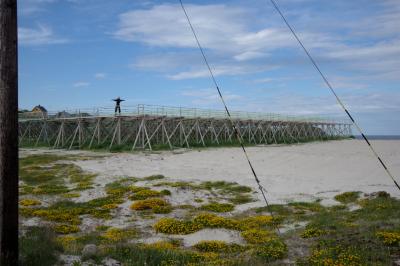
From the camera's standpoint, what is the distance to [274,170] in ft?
119

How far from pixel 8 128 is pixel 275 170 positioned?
29.9m

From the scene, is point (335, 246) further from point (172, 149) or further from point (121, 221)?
point (172, 149)

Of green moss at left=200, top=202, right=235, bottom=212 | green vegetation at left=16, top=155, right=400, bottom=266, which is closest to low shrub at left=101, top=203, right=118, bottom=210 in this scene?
green vegetation at left=16, top=155, right=400, bottom=266

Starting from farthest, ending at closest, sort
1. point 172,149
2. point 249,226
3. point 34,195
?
point 172,149 → point 34,195 → point 249,226

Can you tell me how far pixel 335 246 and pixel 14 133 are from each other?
8780mm

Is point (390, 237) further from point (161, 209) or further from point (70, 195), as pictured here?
point (70, 195)

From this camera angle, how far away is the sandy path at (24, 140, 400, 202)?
2644 cm

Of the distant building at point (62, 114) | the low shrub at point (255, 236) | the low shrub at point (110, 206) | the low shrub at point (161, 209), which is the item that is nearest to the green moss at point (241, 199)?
the low shrub at point (161, 209)

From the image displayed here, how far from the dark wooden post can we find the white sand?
1728cm

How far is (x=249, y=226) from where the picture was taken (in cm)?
1747

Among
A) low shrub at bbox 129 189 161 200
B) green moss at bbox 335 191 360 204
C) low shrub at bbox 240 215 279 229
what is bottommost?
low shrub at bbox 240 215 279 229

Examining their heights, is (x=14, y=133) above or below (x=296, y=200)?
above

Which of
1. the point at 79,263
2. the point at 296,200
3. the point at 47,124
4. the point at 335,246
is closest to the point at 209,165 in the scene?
the point at 296,200

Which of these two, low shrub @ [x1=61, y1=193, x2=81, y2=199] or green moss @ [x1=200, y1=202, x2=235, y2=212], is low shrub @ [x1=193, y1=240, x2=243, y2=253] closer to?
green moss @ [x1=200, y1=202, x2=235, y2=212]
